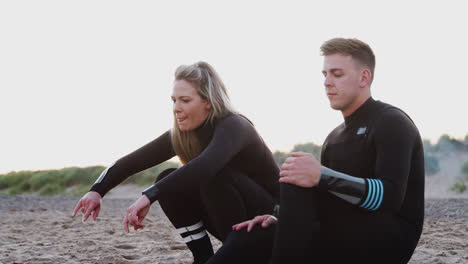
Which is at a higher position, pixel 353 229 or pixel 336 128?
pixel 336 128

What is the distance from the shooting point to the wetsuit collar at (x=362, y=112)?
219 cm

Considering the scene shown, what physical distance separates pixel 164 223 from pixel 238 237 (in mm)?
3767

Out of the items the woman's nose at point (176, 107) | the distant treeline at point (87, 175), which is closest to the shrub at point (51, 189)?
the distant treeline at point (87, 175)

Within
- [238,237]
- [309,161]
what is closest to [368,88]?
[309,161]

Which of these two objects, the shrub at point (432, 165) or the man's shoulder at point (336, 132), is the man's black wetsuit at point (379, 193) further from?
the shrub at point (432, 165)

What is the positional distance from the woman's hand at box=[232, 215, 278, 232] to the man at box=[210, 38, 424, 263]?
40 cm

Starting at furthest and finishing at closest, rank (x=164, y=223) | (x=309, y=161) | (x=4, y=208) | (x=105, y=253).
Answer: (x=4, y=208), (x=164, y=223), (x=105, y=253), (x=309, y=161)

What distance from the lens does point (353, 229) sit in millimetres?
2021

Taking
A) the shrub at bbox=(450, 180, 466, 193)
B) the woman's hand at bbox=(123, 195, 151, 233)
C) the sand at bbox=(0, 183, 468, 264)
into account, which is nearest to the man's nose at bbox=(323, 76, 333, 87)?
the woman's hand at bbox=(123, 195, 151, 233)

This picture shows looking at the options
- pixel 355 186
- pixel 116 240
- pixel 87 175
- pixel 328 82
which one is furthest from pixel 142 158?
pixel 87 175

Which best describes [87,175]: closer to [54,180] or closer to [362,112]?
[54,180]

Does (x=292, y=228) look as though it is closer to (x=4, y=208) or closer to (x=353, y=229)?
(x=353, y=229)

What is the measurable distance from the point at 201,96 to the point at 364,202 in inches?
48.9

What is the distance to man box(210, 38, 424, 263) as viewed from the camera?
191cm
